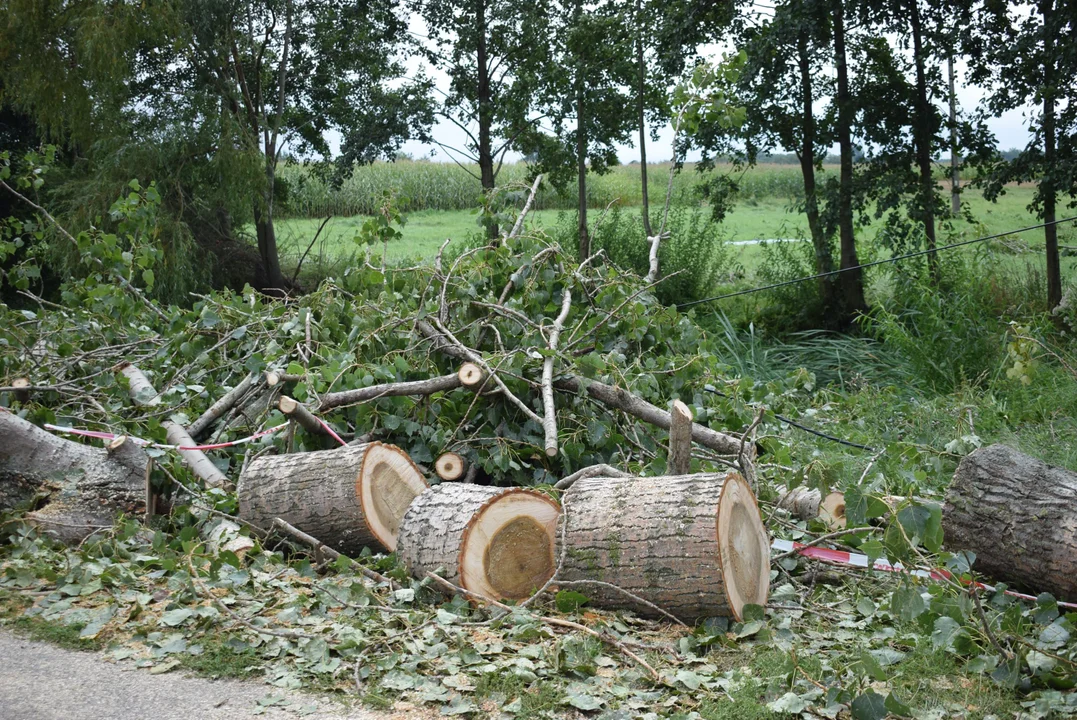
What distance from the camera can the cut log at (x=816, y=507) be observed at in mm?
4285

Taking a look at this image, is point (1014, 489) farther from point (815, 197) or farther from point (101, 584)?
point (815, 197)

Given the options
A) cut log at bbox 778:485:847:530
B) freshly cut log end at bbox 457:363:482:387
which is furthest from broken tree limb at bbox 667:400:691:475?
freshly cut log end at bbox 457:363:482:387

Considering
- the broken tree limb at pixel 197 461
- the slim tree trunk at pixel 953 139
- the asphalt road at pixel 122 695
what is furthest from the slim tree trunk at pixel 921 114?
the asphalt road at pixel 122 695

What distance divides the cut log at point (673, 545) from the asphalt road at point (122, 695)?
0.95 m

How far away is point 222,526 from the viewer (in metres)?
4.19

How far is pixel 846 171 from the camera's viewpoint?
12.0 m

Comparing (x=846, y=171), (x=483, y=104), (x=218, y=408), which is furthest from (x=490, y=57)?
(x=218, y=408)

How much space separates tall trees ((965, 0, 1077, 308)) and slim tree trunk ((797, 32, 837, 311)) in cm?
193

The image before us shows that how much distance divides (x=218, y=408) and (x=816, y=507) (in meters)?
3.08

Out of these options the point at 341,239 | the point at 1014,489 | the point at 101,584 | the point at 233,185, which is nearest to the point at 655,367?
the point at 1014,489

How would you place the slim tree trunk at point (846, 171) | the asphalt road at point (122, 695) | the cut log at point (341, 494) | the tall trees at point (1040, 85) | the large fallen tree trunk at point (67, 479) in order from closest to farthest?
1. the asphalt road at point (122, 695)
2. the cut log at point (341, 494)
3. the large fallen tree trunk at point (67, 479)
4. the tall trees at point (1040, 85)
5. the slim tree trunk at point (846, 171)

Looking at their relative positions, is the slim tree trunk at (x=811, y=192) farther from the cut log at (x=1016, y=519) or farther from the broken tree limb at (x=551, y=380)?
the cut log at (x=1016, y=519)

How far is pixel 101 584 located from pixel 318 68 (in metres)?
13.1

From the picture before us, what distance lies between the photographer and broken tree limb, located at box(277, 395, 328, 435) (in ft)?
14.3
